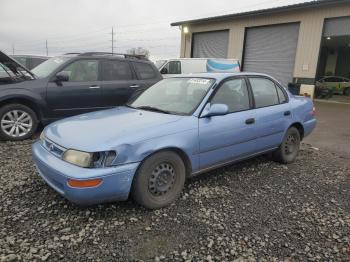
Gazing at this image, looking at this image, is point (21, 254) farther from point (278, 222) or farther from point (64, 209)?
point (278, 222)

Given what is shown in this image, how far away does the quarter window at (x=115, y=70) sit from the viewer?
7.16 metres

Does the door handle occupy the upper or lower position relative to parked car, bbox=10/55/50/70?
lower

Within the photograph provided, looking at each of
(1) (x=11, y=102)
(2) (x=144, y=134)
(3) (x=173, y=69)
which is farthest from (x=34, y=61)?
(2) (x=144, y=134)

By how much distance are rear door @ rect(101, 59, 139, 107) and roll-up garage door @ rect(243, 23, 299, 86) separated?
42.5 ft

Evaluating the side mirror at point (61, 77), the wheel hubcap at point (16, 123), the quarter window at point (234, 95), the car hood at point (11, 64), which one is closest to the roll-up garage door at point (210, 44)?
the side mirror at point (61, 77)

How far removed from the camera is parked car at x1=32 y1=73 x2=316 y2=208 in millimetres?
3150

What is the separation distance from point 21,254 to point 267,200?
270 cm

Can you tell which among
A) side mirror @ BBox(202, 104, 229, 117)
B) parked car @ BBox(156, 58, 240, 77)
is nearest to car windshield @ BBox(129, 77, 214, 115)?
side mirror @ BBox(202, 104, 229, 117)

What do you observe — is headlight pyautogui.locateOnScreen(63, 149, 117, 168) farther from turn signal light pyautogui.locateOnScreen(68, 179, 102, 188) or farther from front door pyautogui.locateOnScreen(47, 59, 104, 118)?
front door pyautogui.locateOnScreen(47, 59, 104, 118)

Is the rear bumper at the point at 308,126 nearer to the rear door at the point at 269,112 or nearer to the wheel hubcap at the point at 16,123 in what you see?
the rear door at the point at 269,112

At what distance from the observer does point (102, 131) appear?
344cm

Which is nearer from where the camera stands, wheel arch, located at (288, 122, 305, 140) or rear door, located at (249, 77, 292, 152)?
rear door, located at (249, 77, 292, 152)

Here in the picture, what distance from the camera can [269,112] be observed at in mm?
4832

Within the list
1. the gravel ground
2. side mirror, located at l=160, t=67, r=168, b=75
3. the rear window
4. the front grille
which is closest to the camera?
the gravel ground
